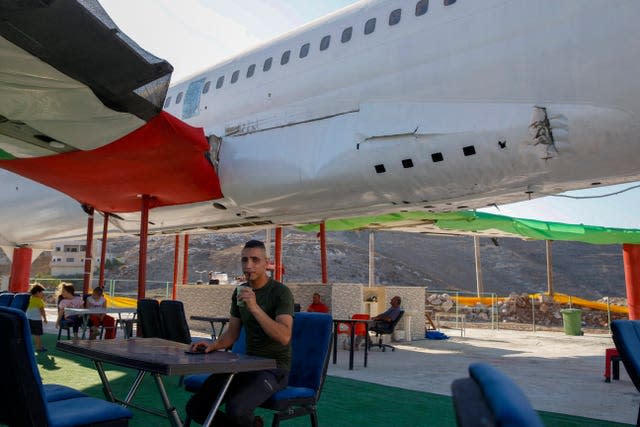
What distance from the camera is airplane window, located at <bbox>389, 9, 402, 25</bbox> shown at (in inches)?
305

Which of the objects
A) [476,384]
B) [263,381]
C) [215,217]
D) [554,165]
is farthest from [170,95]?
[476,384]

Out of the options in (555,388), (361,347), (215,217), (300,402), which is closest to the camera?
(300,402)

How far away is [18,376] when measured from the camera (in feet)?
7.29

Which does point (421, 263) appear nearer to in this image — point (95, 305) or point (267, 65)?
point (95, 305)

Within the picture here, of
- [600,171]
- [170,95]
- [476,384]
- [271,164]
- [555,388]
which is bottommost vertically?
[555,388]

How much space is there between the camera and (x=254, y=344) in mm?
3426

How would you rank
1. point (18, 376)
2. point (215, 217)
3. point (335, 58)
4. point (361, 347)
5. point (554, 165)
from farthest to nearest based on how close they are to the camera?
point (361, 347) < point (215, 217) < point (335, 58) < point (554, 165) < point (18, 376)

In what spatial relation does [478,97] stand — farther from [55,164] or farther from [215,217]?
[55,164]

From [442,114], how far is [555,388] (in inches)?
151

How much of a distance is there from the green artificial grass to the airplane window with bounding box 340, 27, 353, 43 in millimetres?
5042

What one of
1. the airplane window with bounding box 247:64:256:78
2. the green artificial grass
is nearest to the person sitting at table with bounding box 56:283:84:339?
the green artificial grass

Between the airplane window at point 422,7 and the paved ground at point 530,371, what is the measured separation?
4.85m

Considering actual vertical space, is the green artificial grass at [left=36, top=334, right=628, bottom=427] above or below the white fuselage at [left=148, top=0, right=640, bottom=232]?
below

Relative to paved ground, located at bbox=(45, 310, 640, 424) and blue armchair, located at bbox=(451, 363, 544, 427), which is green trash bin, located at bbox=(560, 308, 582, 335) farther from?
blue armchair, located at bbox=(451, 363, 544, 427)
